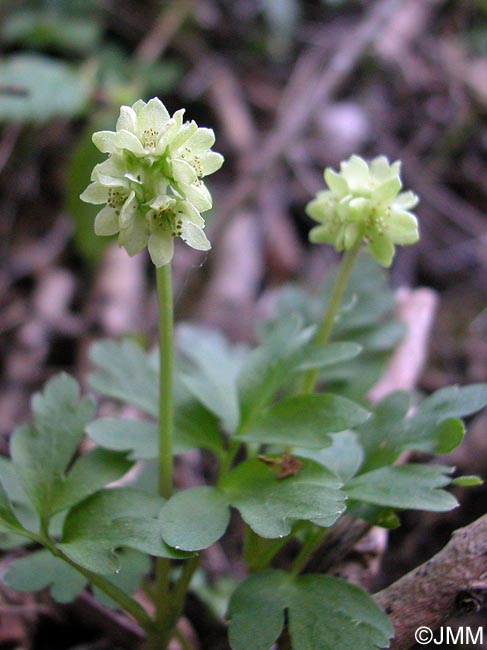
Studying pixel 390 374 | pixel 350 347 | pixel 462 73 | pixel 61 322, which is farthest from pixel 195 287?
pixel 462 73

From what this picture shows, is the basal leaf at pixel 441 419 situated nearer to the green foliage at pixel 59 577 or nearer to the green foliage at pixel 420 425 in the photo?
the green foliage at pixel 420 425

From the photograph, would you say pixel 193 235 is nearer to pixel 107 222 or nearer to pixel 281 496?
pixel 107 222

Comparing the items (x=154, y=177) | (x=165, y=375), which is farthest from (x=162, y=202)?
(x=165, y=375)

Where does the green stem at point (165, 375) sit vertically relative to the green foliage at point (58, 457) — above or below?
above

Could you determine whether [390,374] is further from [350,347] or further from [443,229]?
[443,229]

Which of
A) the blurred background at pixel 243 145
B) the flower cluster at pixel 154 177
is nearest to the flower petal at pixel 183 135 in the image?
the flower cluster at pixel 154 177
